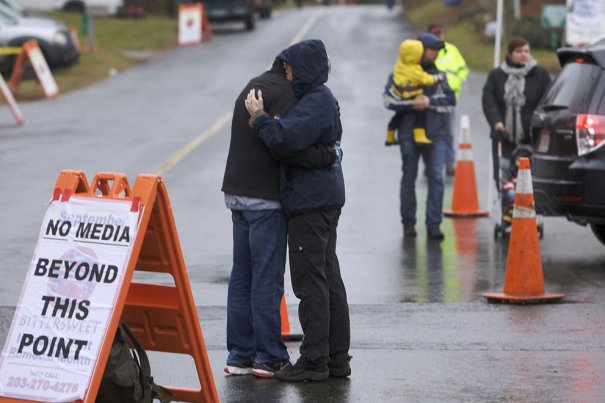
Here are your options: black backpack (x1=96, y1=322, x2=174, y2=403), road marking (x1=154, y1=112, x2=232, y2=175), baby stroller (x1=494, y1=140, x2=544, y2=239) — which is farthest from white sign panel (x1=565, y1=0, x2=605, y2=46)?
black backpack (x1=96, y1=322, x2=174, y2=403)

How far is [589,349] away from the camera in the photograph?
27.6ft

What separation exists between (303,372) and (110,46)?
34128mm

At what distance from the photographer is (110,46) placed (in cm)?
4091

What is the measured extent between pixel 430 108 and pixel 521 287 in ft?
11.7

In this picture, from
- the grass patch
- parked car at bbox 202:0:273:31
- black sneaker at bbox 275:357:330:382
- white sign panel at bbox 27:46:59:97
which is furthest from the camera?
parked car at bbox 202:0:273:31

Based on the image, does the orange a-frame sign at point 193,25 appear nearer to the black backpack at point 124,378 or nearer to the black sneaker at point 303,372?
the black sneaker at point 303,372

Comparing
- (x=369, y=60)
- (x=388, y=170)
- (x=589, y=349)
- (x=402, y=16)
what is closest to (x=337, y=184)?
(x=589, y=349)

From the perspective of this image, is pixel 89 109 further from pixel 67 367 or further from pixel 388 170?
pixel 67 367

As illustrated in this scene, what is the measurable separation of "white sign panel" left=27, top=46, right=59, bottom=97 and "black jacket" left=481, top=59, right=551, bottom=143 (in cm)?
1684

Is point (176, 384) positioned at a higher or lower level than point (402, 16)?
higher

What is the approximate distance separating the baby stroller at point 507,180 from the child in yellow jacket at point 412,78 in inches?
29.9

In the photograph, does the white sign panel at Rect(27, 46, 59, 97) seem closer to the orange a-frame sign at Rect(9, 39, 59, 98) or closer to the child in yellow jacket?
the orange a-frame sign at Rect(9, 39, 59, 98)

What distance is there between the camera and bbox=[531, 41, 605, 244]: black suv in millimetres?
10828

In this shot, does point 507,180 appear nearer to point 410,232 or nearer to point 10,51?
point 410,232
